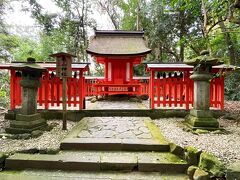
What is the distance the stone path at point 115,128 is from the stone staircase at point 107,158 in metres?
0.46

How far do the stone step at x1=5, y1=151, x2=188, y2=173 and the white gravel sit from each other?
627 mm

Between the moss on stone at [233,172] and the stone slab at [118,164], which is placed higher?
the moss on stone at [233,172]

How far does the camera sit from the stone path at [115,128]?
5302 mm

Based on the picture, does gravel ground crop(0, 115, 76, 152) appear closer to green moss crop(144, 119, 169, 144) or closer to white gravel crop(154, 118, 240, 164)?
green moss crop(144, 119, 169, 144)

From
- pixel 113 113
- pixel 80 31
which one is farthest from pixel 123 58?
pixel 80 31

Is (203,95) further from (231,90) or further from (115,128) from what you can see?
(231,90)

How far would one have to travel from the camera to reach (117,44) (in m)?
12.8

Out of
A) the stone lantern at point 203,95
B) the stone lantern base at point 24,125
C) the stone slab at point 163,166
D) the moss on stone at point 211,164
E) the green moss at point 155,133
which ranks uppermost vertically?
the stone lantern at point 203,95

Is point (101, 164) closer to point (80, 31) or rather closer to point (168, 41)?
point (168, 41)

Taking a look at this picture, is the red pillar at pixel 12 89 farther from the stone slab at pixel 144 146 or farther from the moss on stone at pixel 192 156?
the moss on stone at pixel 192 156

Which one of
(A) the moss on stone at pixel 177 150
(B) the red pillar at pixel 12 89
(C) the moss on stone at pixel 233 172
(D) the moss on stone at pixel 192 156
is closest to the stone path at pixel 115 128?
→ (A) the moss on stone at pixel 177 150

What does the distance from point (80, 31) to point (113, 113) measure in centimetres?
1608

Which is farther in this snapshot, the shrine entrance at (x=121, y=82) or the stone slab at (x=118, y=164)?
the shrine entrance at (x=121, y=82)

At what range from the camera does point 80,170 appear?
4.06 meters
